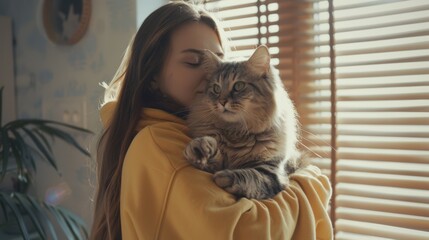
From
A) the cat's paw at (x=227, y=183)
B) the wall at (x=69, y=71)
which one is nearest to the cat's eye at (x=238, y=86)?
the cat's paw at (x=227, y=183)

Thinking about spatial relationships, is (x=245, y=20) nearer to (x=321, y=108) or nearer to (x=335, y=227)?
(x=321, y=108)

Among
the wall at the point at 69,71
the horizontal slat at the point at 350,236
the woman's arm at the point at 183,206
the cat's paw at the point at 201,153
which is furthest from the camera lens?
the wall at the point at 69,71

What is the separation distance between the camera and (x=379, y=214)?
1.27 meters

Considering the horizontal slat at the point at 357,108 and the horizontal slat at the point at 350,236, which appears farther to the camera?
the horizontal slat at the point at 350,236

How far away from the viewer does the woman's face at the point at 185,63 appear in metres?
1.00

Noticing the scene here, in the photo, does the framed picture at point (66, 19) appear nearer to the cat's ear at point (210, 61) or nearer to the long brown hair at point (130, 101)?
the long brown hair at point (130, 101)

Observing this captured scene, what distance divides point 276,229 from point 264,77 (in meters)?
0.44

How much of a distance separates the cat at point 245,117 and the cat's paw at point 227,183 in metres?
0.10

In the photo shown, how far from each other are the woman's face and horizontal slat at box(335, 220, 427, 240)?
749 millimetres

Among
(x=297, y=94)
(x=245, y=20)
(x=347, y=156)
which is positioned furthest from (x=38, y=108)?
(x=347, y=156)

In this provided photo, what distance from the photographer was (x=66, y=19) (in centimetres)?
196

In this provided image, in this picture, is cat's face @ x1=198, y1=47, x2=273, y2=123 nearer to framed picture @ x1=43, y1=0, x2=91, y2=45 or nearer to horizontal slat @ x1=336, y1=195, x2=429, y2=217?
horizontal slat @ x1=336, y1=195, x2=429, y2=217

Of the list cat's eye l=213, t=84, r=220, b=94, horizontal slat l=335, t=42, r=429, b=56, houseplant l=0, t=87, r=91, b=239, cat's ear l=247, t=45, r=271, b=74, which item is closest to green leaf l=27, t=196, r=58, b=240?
houseplant l=0, t=87, r=91, b=239

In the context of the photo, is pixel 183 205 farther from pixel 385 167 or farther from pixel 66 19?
pixel 66 19
